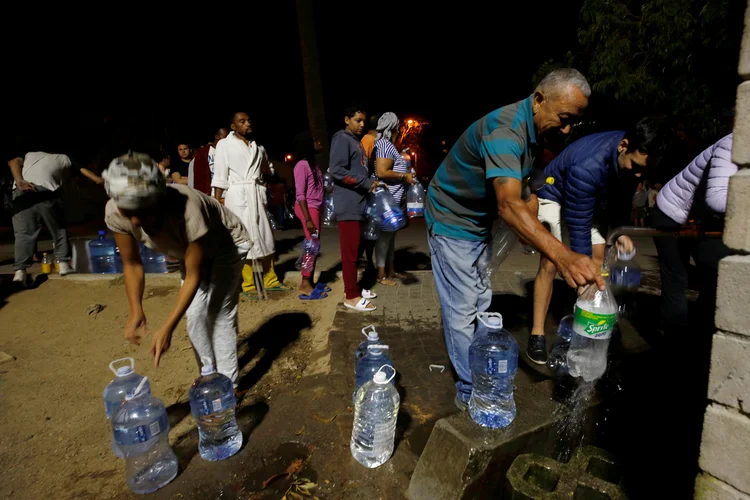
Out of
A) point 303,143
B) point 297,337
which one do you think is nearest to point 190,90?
point 303,143

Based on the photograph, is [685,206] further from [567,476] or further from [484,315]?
[567,476]

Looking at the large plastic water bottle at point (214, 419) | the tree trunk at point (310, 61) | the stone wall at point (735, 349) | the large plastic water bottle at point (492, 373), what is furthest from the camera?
the tree trunk at point (310, 61)

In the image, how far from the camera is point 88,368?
4.21m

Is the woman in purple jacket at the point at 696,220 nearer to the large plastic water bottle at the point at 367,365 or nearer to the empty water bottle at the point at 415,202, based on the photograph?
the large plastic water bottle at the point at 367,365

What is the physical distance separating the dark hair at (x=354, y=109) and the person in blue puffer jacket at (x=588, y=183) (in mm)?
2324

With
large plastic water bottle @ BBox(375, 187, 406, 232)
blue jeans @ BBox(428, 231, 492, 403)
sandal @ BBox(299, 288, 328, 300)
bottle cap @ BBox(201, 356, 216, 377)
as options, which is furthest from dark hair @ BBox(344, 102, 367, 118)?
bottle cap @ BBox(201, 356, 216, 377)

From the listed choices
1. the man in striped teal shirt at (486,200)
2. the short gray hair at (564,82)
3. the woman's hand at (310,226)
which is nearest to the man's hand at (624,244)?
the man in striped teal shirt at (486,200)

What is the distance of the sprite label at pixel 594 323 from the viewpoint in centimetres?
232

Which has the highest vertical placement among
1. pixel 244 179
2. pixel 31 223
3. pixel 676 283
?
pixel 244 179

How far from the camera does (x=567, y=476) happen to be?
2.17 m

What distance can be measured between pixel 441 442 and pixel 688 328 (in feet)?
10.4

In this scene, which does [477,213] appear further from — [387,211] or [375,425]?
[387,211]

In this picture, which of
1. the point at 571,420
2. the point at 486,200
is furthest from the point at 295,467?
the point at 486,200

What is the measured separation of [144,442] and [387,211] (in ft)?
11.7
